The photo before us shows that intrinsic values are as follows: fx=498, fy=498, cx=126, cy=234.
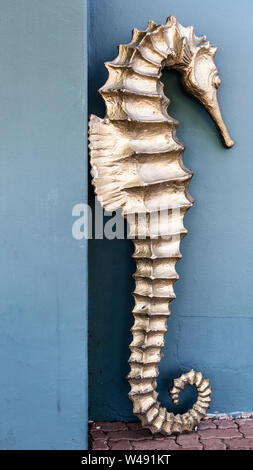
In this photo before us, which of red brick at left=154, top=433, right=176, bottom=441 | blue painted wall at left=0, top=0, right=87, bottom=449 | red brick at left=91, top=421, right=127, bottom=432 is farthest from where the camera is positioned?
red brick at left=91, top=421, right=127, bottom=432

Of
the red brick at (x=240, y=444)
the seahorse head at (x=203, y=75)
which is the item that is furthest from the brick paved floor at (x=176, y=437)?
the seahorse head at (x=203, y=75)

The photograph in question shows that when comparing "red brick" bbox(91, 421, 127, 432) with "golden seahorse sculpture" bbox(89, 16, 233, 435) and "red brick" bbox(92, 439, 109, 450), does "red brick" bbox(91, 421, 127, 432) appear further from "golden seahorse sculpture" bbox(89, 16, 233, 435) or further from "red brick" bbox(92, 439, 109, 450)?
"golden seahorse sculpture" bbox(89, 16, 233, 435)

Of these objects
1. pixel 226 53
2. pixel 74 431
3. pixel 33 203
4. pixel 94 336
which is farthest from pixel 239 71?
pixel 74 431

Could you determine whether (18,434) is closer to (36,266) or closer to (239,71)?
(36,266)

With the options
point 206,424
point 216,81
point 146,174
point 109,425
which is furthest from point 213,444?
point 216,81

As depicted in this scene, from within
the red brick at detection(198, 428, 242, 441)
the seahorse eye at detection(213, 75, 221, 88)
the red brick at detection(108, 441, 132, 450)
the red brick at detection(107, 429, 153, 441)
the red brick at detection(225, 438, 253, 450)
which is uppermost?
the seahorse eye at detection(213, 75, 221, 88)

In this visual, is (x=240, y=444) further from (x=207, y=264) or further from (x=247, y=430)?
(x=207, y=264)

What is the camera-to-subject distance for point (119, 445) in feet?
10.0

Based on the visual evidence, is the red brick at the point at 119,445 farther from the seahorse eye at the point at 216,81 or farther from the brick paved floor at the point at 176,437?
the seahorse eye at the point at 216,81

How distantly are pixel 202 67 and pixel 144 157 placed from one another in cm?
76

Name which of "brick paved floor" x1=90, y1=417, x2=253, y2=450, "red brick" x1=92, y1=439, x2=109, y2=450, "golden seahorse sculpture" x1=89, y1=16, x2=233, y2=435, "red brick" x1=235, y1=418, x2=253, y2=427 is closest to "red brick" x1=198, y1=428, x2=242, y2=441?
"brick paved floor" x1=90, y1=417, x2=253, y2=450

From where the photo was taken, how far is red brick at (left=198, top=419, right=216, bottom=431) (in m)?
3.31

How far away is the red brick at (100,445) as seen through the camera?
9.90ft

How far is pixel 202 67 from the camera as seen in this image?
10.4 ft
